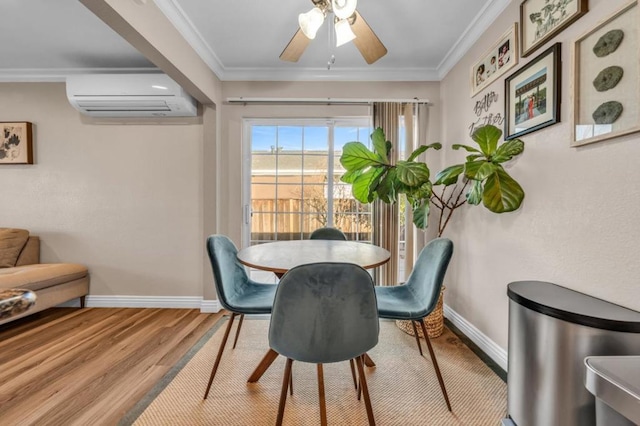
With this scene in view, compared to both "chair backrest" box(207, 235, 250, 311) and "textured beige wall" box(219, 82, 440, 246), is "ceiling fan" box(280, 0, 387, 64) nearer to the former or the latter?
"textured beige wall" box(219, 82, 440, 246)

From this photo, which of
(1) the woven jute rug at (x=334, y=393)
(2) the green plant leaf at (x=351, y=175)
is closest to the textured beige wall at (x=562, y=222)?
(1) the woven jute rug at (x=334, y=393)

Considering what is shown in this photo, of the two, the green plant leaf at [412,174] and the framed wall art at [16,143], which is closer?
the green plant leaf at [412,174]

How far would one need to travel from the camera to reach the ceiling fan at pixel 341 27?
1.44 m

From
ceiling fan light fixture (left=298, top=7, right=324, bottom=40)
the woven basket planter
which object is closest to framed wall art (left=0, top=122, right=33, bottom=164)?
ceiling fan light fixture (left=298, top=7, right=324, bottom=40)

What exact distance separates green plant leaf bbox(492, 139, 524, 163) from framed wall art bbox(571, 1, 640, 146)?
0.36 m

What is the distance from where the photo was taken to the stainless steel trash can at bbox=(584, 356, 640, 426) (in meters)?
0.62

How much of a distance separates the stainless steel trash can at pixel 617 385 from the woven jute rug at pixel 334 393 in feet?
2.94

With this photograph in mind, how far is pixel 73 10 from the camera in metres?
2.01

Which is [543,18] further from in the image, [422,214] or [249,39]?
[249,39]

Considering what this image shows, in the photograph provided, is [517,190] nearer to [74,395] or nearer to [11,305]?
[11,305]

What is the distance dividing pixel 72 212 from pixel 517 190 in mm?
4025

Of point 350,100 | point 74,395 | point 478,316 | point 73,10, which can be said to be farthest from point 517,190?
point 73,10

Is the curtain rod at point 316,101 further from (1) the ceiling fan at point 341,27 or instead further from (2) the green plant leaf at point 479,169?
(2) the green plant leaf at point 479,169

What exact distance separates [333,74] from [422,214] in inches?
66.9
